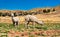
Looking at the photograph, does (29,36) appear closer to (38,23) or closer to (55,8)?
(38,23)

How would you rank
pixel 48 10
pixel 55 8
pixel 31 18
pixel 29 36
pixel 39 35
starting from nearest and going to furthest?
pixel 29 36 → pixel 39 35 → pixel 31 18 → pixel 48 10 → pixel 55 8

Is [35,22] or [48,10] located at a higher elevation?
[48,10]

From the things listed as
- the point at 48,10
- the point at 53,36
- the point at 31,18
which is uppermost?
the point at 48,10

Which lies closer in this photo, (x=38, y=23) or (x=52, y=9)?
(x=38, y=23)

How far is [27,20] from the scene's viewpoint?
28.8 meters

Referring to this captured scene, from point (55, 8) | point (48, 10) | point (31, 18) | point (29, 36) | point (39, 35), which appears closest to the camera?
point (29, 36)

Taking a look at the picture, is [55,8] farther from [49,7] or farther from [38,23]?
[38,23]

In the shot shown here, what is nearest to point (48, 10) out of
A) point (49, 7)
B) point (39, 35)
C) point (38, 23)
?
point (49, 7)

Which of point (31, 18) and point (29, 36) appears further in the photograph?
point (31, 18)

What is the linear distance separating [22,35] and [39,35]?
1.20m

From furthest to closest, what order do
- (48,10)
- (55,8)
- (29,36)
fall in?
(55,8)
(48,10)
(29,36)

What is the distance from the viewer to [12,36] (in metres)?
16.6

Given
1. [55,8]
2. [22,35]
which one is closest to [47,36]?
[22,35]

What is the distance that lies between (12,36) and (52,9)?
3625 inches
